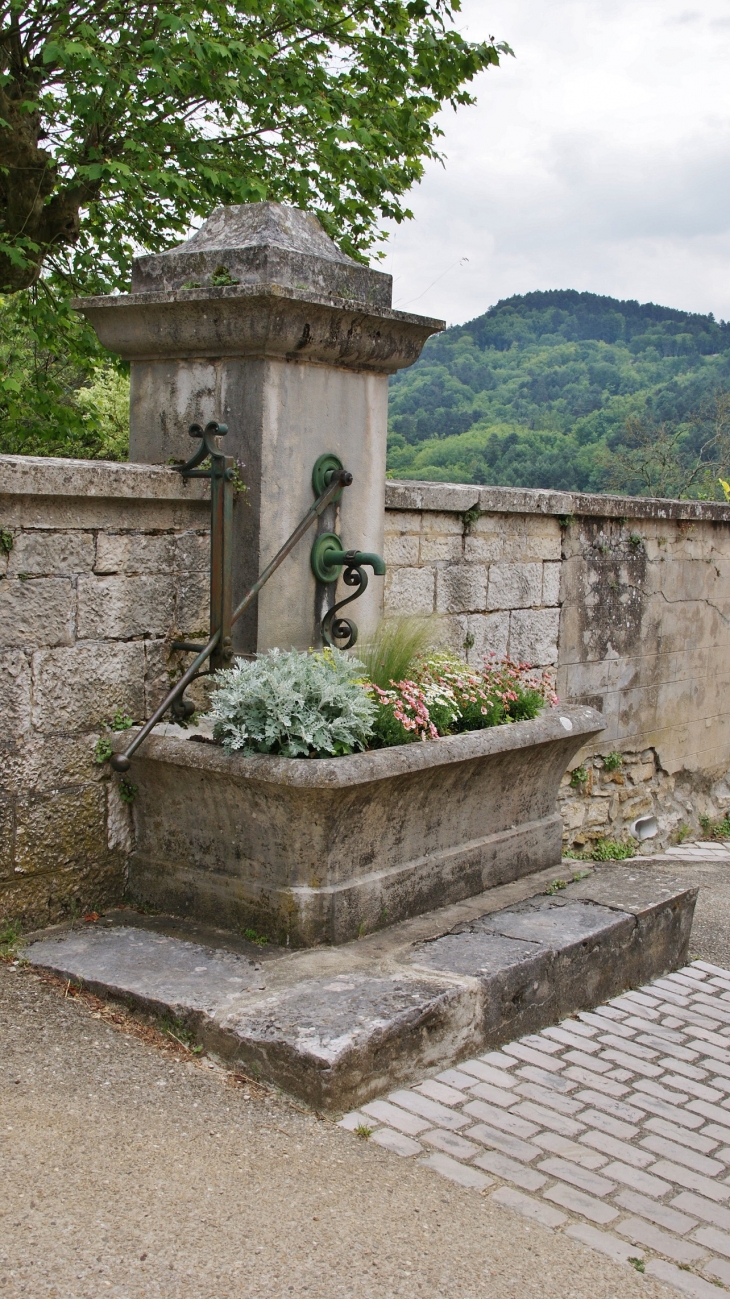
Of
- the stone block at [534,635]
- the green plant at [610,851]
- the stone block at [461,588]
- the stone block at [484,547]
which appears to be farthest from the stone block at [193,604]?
the green plant at [610,851]

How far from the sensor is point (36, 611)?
3.41 m

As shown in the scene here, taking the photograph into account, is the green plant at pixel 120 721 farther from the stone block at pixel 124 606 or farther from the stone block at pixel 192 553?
the stone block at pixel 192 553

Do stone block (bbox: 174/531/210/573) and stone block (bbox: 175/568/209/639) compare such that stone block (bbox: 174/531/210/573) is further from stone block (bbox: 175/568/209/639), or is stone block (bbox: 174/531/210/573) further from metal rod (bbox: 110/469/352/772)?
metal rod (bbox: 110/469/352/772)

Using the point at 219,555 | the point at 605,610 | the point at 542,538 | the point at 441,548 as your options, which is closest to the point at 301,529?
the point at 219,555

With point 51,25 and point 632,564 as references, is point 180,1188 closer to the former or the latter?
point 632,564

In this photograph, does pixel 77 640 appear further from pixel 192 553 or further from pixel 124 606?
pixel 192 553

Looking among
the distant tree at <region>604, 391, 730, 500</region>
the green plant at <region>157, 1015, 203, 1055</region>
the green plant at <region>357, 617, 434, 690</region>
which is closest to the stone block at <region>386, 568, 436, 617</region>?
the green plant at <region>357, 617, 434, 690</region>

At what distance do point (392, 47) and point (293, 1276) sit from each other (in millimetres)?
9258

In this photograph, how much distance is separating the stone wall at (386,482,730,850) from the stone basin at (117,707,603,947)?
115 centimetres

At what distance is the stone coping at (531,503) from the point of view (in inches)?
191

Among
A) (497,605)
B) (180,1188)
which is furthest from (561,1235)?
(497,605)

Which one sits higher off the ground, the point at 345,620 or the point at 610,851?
the point at 345,620

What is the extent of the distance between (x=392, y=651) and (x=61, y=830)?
51.5 inches

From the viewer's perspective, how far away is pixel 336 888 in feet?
11.4
